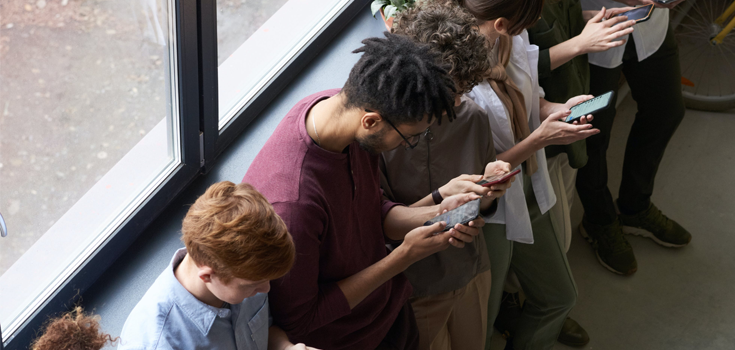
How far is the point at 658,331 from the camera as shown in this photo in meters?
3.26

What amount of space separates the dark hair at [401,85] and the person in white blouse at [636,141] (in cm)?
171

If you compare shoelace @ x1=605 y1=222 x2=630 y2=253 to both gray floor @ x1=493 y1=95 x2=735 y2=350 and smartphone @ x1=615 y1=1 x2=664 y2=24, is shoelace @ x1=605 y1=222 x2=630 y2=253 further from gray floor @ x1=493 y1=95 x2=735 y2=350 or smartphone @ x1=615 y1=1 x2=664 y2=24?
smartphone @ x1=615 y1=1 x2=664 y2=24

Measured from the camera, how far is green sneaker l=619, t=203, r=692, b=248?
12.0ft

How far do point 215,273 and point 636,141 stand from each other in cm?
295

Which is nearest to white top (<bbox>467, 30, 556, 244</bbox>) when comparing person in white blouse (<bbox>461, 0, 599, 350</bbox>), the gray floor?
person in white blouse (<bbox>461, 0, 599, 350</bbox>)

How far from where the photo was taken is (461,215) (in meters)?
1.73

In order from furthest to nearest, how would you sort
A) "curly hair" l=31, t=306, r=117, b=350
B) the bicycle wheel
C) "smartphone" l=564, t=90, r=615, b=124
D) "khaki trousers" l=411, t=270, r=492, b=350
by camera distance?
the bicycle wheel, "khaki trousers" l=411, t=270, r=492, b=350, "smartphone" l=564, t=90, r=615, b=124, "curly hair" l=31, t=306, r=117, b=350

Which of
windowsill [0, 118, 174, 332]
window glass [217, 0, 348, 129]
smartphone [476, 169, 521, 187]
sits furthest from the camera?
window glass [217, 0, 348, 129]

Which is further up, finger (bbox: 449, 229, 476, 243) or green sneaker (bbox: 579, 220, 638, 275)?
finger (bbox: 449, 229, 476, 243)

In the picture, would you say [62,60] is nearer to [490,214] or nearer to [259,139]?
[259,139]

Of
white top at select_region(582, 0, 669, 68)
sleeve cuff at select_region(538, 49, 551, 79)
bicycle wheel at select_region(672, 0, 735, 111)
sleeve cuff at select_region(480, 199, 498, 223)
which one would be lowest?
bicycle wheel at select_region(672, 0, 735, 111)

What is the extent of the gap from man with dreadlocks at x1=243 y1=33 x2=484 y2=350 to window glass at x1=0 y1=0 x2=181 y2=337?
1.81 ft

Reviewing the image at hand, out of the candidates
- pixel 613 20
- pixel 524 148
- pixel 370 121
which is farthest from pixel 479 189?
pixel 613 20

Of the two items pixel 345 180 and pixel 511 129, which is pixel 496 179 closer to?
pixel 511 129
